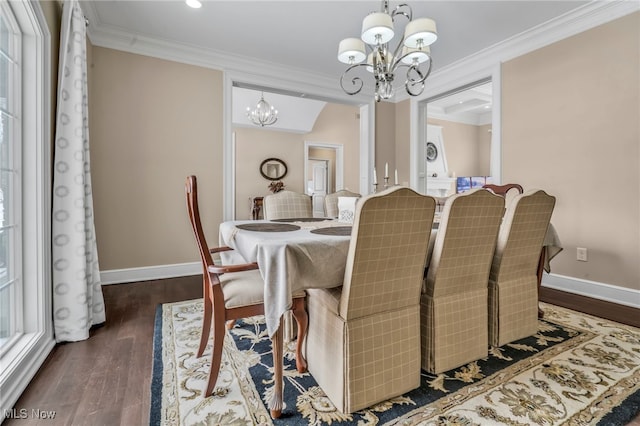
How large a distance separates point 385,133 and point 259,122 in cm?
256

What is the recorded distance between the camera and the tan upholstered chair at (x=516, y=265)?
1.76 m

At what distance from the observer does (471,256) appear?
157cm

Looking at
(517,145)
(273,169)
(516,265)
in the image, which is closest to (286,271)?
(516,265)

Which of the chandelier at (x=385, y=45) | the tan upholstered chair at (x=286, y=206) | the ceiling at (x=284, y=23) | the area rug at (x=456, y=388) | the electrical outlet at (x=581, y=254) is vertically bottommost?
the area rug at (x=456, y=388)

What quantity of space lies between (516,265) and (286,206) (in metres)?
1.85

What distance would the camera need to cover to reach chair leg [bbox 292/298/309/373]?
1472 mm

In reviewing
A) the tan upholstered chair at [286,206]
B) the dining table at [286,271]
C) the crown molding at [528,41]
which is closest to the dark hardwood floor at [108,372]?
the dining table at [286,271]

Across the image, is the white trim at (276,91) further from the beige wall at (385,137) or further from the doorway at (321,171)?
the doorway at (321,171)

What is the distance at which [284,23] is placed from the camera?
2990 mm

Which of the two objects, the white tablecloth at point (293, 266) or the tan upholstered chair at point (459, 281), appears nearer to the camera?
the white tablecloth at point (293, 266)

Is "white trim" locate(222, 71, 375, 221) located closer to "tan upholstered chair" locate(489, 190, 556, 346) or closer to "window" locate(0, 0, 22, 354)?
"window" locate(0, 0, 22, 354)

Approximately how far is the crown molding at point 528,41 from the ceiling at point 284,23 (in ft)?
0.26

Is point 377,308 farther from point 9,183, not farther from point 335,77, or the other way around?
point 335,77

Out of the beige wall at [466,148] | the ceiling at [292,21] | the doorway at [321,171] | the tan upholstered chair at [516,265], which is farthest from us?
the doorway at [321,171]
